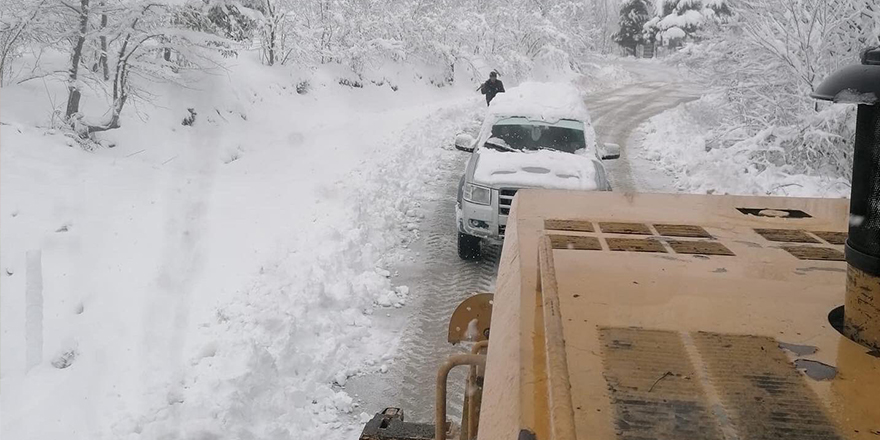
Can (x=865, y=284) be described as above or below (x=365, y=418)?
above

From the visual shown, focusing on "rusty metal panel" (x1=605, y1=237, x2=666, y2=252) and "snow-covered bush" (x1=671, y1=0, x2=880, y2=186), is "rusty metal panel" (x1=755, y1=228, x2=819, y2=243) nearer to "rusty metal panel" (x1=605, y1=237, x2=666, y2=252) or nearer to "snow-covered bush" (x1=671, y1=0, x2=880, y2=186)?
"rusty metal panel" (x1=605, y1=237, x2=666, y2=252)

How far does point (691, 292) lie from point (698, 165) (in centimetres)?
1216

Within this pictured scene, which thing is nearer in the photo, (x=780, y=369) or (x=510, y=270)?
(x=780, y=369)

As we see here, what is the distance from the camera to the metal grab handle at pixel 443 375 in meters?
2.33

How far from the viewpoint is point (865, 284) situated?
1.75 m

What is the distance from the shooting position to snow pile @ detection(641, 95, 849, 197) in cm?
1050

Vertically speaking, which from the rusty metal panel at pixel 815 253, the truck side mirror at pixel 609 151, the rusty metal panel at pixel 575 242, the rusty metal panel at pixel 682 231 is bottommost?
the rusty metal panel at pixel 575 242

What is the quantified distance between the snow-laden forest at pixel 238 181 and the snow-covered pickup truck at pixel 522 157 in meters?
1.04

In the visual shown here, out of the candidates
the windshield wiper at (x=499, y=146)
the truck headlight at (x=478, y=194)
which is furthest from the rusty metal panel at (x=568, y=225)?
the windshield wiper at (x=499, y=146)

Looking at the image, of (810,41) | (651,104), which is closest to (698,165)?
(810,41)

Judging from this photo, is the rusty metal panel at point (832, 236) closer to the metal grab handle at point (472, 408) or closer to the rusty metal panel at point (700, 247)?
the rusty metal panel at point (700, 247)

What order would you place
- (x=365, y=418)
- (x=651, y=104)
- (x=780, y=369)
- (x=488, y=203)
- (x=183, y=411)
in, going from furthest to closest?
(x=651, y=104), (x=488, y=203), (x=365, y=418), (x=183, y=411), (x=780, y=369)

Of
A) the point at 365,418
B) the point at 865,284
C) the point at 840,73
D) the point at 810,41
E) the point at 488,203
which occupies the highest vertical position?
the point at 810,41

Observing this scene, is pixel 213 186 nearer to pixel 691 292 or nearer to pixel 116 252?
pixel 116 252
